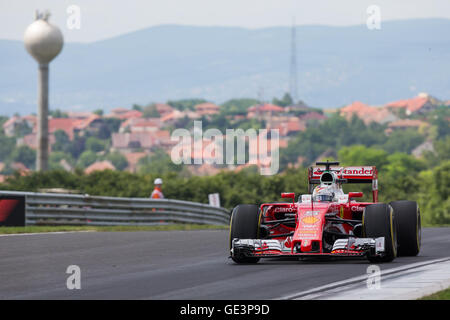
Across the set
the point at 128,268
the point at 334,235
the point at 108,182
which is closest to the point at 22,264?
the point at 128,268

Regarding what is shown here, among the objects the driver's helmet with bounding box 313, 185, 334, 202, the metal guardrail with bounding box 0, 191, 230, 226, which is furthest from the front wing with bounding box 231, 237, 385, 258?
the metal guardrail with bounding box 0, 191, 230, 226

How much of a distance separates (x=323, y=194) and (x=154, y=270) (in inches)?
119

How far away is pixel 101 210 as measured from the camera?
27828 millimetres

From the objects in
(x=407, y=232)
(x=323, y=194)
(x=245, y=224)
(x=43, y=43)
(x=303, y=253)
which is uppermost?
(x=43, y=43)

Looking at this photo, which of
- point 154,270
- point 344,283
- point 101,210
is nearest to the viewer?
point 344,283

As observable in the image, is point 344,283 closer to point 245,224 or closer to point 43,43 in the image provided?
point 245,224

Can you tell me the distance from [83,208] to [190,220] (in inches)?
251

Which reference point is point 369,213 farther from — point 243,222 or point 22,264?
point 22,264

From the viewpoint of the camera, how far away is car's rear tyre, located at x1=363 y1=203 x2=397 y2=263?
563 inches

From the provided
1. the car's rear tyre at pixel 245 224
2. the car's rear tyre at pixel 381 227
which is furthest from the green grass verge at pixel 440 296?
the car's rear tyre at pixel 245 224

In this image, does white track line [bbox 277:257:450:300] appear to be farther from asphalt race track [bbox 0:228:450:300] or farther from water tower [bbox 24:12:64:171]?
water tower [bbox 24:12:64:171]

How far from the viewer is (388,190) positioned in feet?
259

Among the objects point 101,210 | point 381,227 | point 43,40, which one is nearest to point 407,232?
point 381,227

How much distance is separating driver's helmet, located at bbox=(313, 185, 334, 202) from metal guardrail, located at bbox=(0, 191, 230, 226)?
33.1 ft
